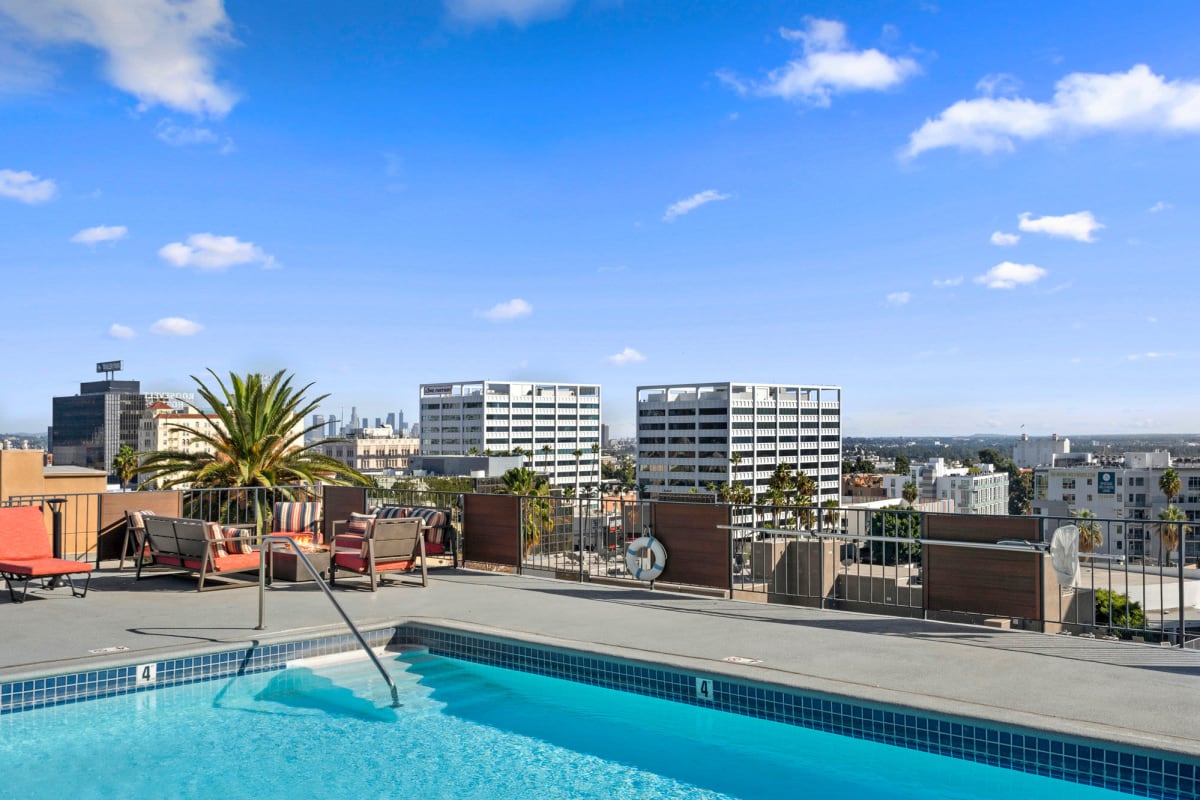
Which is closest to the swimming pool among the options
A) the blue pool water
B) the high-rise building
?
the blue pool water

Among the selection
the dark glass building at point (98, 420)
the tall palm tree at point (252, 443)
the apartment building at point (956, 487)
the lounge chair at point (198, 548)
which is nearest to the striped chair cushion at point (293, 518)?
the lounge chair at point (198, 548)

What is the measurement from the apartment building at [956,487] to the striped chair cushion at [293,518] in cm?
14668

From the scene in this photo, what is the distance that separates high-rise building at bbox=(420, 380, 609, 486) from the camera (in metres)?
163

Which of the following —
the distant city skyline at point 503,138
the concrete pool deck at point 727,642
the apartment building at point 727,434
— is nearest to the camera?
the concrete pool deck at point 727,642

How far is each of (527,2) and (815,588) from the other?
43.9 feet

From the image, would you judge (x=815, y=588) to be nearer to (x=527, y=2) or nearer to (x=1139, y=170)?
(x=527, y=2)

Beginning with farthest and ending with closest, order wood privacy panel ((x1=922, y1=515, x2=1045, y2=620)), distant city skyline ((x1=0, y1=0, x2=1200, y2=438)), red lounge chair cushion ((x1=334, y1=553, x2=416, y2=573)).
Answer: distant city skyline ((x1=0, y1=0, x2=1200, y2=438)), red lounge chair cushion ((x1=334, y1=553, x2=416, y2=573)), wood privacy panel ((x1=922, y1=515, x2=1045, y2=620))

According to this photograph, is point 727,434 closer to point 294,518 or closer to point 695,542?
point 294,518

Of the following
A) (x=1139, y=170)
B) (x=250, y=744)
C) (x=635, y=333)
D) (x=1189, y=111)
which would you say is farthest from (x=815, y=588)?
(x=635, y=333)

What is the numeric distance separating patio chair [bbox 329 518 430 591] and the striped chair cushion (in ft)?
7.30

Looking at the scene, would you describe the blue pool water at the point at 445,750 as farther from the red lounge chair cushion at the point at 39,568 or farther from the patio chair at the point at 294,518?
the patio chair at the point at 294,518

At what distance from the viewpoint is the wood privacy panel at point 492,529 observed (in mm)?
9492

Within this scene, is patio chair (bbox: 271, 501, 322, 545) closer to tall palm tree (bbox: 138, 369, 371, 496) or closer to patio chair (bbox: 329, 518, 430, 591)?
patio chair (bbox: 329, 518, 430, 591)

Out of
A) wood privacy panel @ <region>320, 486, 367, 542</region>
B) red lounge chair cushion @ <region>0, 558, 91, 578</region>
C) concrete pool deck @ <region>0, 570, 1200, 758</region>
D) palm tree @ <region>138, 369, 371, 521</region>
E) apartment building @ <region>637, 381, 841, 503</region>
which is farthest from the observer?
apartment building @ <region>637, 381, 841, 503</region>
